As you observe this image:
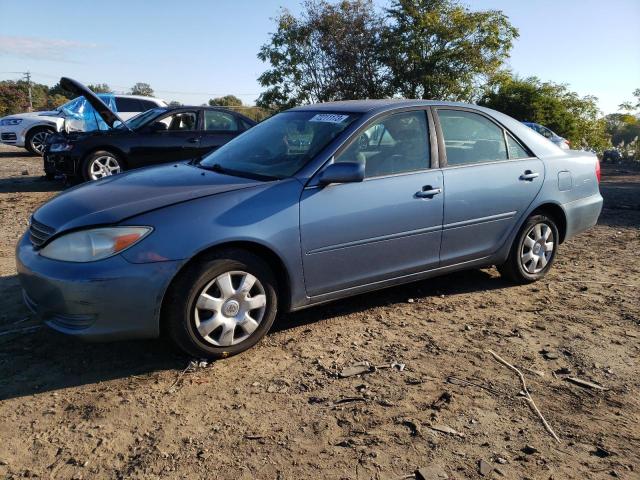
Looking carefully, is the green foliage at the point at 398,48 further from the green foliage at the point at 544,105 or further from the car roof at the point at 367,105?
the car roof at the point at 367,105

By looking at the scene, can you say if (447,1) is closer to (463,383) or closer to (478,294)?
(478,294)

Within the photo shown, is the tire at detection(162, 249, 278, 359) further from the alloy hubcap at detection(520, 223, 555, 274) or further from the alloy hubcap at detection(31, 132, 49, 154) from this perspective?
the alloy hubcap at detection(31, 132, 49, 154)

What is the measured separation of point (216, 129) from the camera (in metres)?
9.45

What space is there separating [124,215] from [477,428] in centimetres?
219

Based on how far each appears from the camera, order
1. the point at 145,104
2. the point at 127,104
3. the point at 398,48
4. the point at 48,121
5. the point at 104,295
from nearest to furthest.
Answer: the point at 104,295
the point at 48,121
the point at 127,104
the point at 145,104
the point at 398,48

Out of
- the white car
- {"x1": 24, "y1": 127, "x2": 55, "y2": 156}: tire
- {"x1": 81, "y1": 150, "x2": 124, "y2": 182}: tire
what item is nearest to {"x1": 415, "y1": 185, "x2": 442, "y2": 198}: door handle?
{"x1": 81, "y1": 150, "x2": 124, "y2": 182}: tire

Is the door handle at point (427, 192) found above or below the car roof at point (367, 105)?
below

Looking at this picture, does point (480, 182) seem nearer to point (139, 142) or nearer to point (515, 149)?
point (515, 149)

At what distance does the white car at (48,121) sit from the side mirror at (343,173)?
12063mm

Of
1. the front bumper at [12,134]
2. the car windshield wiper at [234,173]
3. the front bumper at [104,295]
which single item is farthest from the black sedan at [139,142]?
the front bumper at [12,134]

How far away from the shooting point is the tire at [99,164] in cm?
866

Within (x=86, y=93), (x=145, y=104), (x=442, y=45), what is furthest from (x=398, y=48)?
(x=86, y=93)

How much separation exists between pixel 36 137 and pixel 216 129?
25.3 ft

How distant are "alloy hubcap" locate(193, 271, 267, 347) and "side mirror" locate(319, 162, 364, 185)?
78 cm
